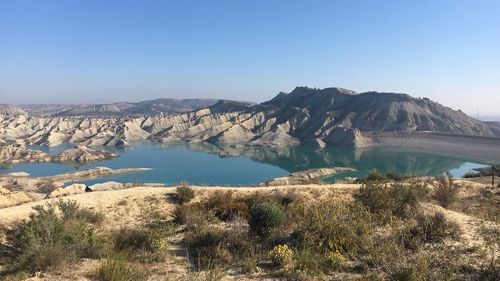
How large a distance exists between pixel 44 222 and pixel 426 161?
96.5 metres

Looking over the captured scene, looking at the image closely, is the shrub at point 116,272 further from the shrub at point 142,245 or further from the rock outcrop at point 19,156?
the rock outcrop at point 19,156

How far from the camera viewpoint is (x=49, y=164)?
89.2 metres

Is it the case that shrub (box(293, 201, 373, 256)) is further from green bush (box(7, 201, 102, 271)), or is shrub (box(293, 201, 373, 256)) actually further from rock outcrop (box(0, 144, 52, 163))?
rock outcrop (box(0, 144, 52, 163))

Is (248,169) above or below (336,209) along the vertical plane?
below

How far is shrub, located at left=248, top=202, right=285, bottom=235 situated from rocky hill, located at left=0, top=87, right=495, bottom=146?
4410 inches

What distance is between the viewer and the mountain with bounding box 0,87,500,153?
12812 cm

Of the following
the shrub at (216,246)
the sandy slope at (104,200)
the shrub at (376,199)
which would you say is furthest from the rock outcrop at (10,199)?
the shrub at (376,199)

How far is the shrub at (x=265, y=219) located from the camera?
376 inches

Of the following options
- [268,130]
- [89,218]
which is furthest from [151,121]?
[89,218]

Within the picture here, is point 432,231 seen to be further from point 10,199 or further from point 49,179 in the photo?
→ point 49,179

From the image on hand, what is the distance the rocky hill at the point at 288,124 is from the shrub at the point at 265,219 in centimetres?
11201

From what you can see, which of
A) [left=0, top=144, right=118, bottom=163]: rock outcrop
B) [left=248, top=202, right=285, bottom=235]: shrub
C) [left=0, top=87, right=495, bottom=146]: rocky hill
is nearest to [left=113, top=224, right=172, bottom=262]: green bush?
[left=248, top=202, right=285, bottom=235]: shrub

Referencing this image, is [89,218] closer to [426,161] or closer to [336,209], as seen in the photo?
[336,209]

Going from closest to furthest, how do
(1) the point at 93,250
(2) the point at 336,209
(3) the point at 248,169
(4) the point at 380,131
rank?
(1) the point at 93,250 → (2) the point at 336,209 → (3) the point at 248,169 → (4) the point at 380,131
